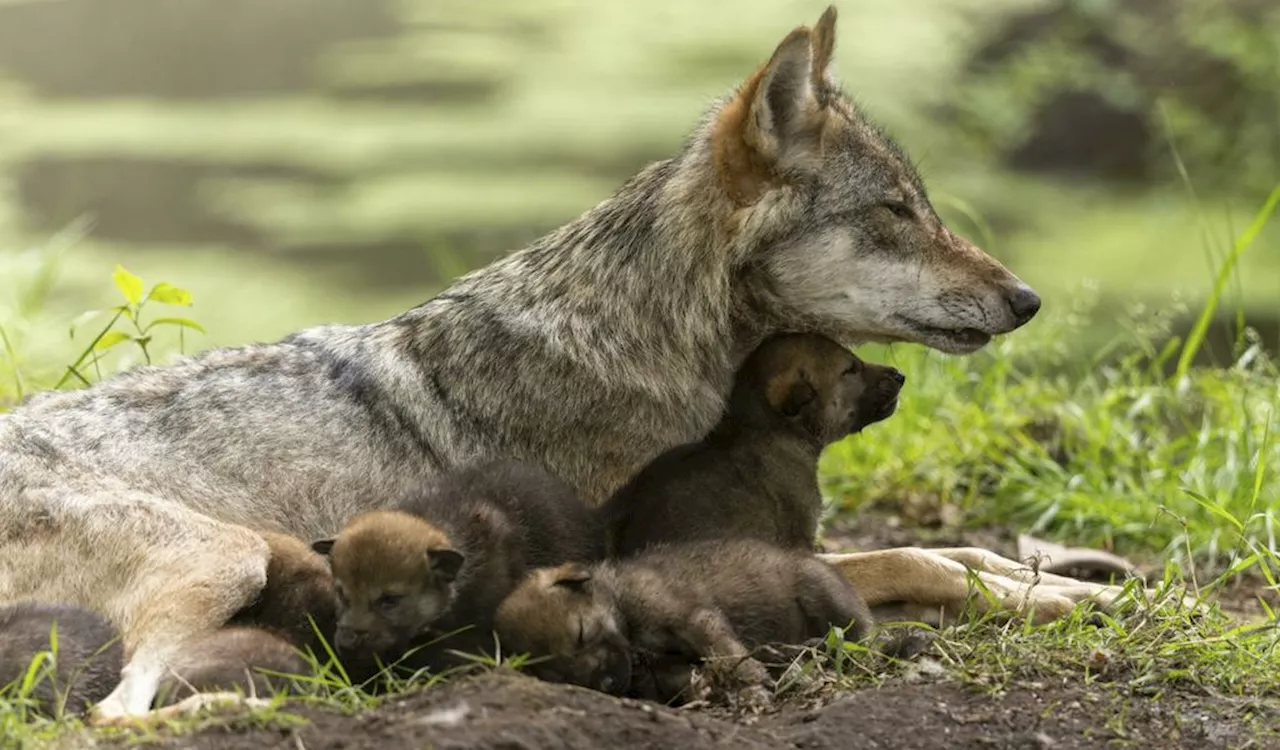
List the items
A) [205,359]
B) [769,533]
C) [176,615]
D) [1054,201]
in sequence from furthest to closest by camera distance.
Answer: [1054,201] < [205,359] < [769,533] < [176,615]

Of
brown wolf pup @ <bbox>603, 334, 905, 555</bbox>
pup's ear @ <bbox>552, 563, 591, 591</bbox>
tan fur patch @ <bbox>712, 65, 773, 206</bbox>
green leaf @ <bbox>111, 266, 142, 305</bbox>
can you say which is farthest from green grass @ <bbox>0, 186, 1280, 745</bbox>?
pup's ear @ <bbox>552, 563, 591, 591</bbox>

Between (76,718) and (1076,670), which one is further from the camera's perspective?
(1076,670)

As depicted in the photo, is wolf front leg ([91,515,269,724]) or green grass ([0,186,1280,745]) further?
green grass ([0,186,1280,745])

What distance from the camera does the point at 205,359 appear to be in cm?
565

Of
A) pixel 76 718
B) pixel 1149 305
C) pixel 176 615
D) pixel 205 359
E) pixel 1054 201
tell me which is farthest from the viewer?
pixel 1054 201

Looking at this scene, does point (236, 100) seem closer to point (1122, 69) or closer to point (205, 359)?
point (1122, 69)

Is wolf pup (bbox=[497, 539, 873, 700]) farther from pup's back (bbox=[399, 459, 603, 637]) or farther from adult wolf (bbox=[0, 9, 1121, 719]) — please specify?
adult wolf (bbox=[0, 9, 1121, 719])

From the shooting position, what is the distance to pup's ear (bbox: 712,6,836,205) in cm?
533

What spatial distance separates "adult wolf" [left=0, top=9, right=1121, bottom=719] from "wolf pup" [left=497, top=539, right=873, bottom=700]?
1.86 feet

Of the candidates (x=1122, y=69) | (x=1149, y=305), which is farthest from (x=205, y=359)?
(x=1122, y=69)

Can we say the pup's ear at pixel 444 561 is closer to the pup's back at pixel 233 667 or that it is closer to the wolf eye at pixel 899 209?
the pup's back at pixel 233 667

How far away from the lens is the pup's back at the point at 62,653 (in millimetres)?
4516

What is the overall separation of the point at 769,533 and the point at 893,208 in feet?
3.64

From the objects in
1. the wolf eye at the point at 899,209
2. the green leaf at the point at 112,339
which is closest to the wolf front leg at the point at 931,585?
the wolf eye at the point at 899,209
